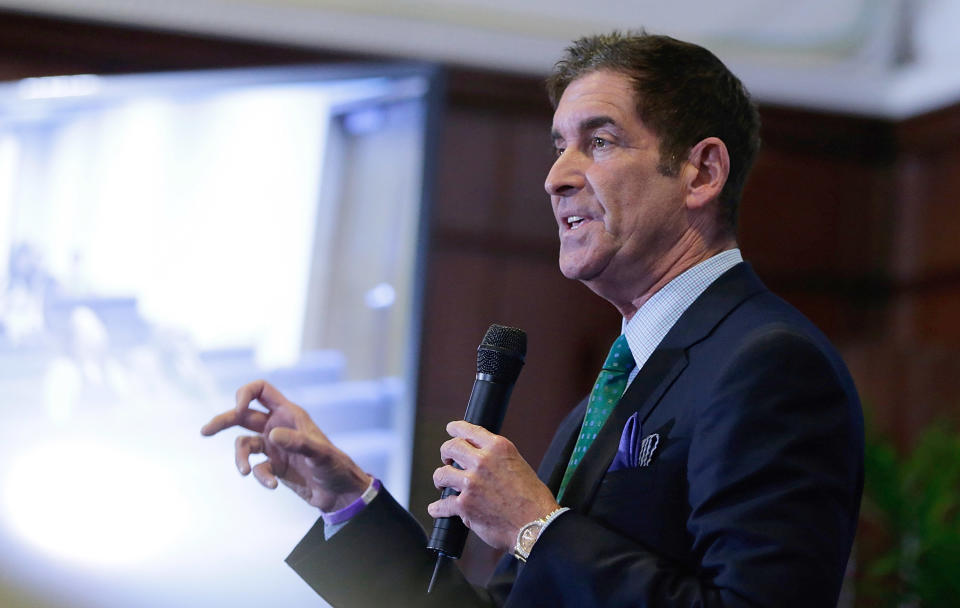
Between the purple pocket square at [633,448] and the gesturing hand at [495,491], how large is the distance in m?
0.13

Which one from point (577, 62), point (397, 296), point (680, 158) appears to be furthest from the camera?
point (397, 296)

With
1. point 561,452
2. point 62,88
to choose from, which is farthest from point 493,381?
point 62,88

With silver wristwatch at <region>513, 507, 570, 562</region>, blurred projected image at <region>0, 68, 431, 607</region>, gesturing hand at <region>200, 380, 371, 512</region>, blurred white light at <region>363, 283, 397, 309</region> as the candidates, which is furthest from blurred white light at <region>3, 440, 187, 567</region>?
silver wristwatch at <region>513, 507, 570, 562</region>

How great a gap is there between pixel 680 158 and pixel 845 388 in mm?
504

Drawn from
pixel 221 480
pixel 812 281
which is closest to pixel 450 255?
pixel 812 281

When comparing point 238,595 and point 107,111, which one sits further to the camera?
point 107,111

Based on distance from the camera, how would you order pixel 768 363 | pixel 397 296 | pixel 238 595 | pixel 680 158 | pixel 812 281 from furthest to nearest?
1. pixel 812 281
2. pixel 397 296
3. pixel 238 595
4. pixel 680 158
5. pixel 768 363

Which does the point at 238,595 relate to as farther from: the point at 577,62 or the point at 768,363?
the point at 768,363

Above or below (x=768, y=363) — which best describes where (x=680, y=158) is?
above

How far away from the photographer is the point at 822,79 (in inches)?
207

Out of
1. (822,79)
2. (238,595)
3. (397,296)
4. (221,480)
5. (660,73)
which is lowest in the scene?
(238,595)

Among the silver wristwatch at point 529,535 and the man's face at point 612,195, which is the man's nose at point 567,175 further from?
the silver wristwatch at point 529,535

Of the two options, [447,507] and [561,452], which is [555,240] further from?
[447,507]

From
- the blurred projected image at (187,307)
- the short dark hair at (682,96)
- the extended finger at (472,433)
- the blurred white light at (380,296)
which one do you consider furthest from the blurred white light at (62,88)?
the extended finger at (472,433)
